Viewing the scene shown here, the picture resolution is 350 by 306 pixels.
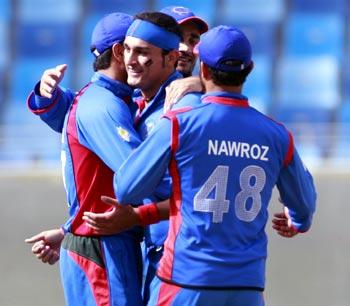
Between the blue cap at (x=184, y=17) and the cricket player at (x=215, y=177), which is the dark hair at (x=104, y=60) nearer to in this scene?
the blue cap at (x=184, y=17)

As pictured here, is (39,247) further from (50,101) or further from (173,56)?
(173,56)

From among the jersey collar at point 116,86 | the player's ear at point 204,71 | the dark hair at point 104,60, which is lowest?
the jersey collar at point 116,86

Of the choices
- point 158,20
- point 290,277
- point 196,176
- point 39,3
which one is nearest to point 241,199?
point 196,176

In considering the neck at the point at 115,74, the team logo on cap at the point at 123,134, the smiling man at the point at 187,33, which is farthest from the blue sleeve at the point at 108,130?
the smiling man at the point at 187,33

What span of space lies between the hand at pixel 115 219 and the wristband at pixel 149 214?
0.06ft

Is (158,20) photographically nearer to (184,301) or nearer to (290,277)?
(184,301)

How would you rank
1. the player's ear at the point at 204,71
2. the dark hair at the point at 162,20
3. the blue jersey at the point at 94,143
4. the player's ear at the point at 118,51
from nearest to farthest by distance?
1. the player's ear at the point at 204,71
2. the blue jersey at the point at 94,143
3. the dark hair at the point at 162,20
4. the player's ear at the point at 118,51

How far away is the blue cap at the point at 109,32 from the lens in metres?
4.25

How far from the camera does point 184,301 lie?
376 centimetres

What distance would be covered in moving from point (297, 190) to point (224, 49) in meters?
0.51

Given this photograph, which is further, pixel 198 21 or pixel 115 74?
pixel 198 21

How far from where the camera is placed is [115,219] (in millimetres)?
3982

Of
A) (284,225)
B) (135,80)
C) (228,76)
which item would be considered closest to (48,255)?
(135,80)

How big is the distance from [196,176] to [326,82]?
27.0 ft
